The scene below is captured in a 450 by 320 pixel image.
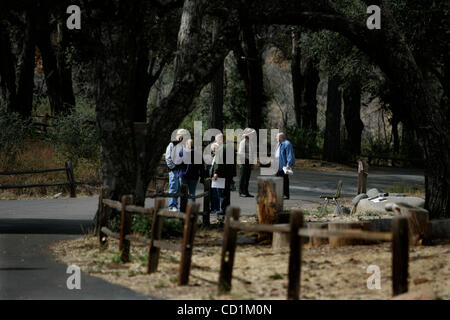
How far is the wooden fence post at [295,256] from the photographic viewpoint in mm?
8648

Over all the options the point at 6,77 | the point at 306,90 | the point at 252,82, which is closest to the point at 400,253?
the point at 252,82

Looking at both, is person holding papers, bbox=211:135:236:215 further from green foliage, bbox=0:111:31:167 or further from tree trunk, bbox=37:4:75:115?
tree trunk, bbox=37:4:75:115

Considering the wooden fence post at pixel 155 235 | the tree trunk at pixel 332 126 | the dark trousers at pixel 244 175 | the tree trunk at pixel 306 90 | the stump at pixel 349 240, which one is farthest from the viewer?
the tree trunk at pixel 306 90

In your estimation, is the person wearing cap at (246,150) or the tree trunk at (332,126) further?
the tree trunk at (332,126)

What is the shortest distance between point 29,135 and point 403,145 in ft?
74.7

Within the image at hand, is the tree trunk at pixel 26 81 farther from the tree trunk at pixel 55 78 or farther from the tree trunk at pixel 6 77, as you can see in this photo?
the tree trunk at pixel 55 78

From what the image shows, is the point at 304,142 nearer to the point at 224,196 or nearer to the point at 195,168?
the point at 224,196

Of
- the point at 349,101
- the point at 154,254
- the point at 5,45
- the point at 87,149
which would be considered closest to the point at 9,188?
the point at 87,149

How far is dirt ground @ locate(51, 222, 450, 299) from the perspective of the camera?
969 cm

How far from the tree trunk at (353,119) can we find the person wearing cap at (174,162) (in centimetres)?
2497

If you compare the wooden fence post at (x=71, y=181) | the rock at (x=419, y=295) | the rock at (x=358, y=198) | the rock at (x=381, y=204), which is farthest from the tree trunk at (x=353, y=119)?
the rock at (x=419, y=295)

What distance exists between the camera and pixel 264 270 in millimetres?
11320

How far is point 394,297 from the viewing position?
8.21 metres
